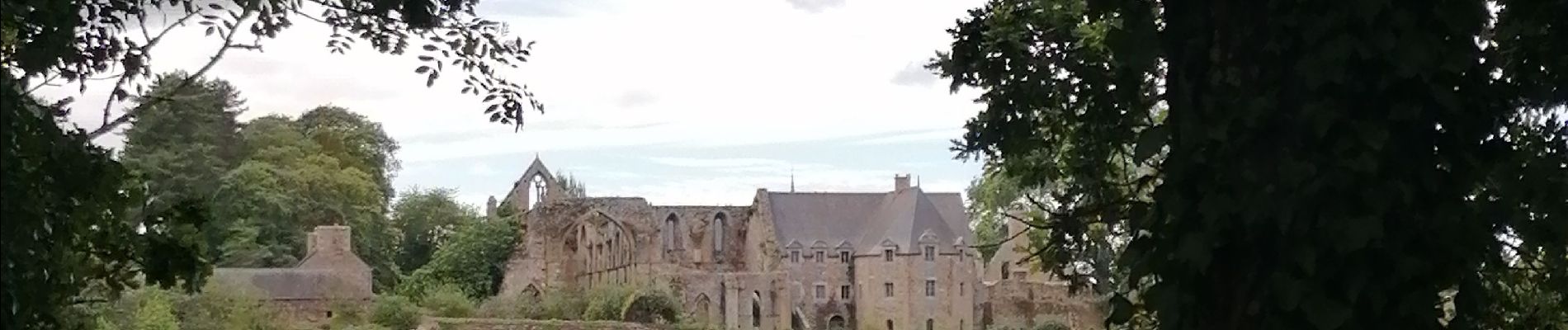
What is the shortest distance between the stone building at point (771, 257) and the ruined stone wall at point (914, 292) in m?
0.02

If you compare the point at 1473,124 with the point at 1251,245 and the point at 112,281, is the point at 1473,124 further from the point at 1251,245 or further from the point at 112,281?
the point at 112,281

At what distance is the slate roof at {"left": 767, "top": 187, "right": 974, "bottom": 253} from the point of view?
23391 millimetres

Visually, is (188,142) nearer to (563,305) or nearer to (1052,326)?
(563,305)

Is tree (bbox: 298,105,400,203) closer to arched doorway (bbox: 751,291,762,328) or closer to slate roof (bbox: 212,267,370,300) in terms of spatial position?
slate roof (bbox: 212,267,370,300)

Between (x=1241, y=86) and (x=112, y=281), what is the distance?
2.49 meters

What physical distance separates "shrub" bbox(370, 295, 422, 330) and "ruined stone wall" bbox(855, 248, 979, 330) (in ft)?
25.8

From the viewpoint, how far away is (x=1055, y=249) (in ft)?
14.6

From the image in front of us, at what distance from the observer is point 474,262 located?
2142 centimetres

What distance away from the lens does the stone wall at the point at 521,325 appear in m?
16.7

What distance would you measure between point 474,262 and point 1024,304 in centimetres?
738

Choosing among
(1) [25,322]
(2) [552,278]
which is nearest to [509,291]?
(2) [552,278]

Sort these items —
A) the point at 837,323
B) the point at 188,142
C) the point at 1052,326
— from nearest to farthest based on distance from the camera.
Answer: the point at 188,142, the point at 1052,326, the point at 837,323

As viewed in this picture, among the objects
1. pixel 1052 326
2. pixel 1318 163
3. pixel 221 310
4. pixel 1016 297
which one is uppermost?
pixel 1016 297

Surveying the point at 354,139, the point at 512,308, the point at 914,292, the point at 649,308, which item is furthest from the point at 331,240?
the point at 914,292
